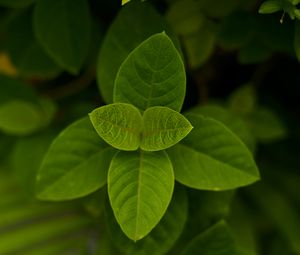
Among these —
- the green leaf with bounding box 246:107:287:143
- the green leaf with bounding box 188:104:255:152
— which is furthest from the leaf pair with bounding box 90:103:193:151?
the green leaf with bounding box 246:107:287:143

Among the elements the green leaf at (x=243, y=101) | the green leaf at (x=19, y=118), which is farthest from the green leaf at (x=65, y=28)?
the green leaf at (x=243, y=101)

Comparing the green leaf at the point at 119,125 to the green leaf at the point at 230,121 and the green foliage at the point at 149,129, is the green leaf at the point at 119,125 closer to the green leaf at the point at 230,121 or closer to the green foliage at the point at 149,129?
the green foliage at the point at 149,129

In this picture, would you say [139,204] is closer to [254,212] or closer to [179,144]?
[179,144]

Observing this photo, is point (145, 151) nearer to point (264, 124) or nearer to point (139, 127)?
point (139, 127)

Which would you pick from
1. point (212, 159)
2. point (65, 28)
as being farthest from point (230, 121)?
point (65, 28)

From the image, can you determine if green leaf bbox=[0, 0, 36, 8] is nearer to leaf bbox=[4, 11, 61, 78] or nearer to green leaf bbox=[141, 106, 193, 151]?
leaf bbox=[4, 11, 61, 78]

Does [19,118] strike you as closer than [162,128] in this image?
No
